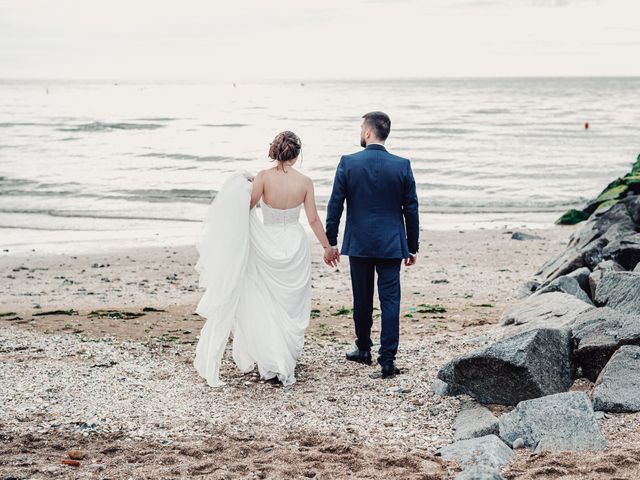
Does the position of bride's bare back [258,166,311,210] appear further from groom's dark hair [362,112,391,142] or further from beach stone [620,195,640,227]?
beach stone [620,195,640,227]

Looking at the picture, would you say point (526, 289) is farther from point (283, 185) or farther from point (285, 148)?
point (285, 148)

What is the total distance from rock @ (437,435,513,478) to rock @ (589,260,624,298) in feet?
12.6

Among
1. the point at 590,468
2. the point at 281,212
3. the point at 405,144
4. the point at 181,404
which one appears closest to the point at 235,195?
the point at 281,212

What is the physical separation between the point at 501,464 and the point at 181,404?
286cm

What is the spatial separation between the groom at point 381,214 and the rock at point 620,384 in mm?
1922

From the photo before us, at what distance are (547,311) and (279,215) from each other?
10.2ft

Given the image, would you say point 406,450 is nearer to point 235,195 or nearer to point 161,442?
point 161,442

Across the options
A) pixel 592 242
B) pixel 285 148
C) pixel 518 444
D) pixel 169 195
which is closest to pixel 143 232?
pixel 169 195

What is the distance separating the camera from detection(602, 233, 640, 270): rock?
9.24 m

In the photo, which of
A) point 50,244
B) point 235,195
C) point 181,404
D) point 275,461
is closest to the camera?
point 275,461

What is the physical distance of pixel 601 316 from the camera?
22.1ft

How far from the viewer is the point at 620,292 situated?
7.46 metres

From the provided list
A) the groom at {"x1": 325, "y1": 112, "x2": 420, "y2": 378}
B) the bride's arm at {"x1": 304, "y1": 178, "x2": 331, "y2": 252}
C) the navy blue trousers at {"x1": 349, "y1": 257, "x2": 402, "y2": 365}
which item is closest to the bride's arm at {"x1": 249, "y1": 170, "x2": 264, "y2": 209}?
the bride's arm at {"x1": 304, "y1": 178, "x2": 331, "y2": 252}

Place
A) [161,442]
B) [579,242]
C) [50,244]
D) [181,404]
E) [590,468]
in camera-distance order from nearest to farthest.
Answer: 1. [590,468]
2. [161,442]
3. [181,404]
4. [579,242]
5. [50,244]
